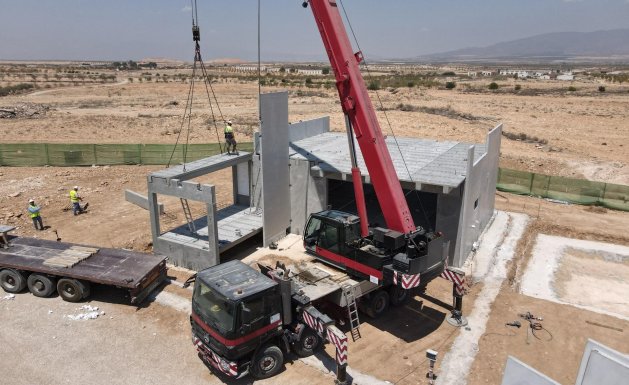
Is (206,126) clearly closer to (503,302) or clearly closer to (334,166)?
(334,166)

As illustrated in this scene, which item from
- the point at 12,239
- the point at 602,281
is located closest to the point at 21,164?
the point at 12,239

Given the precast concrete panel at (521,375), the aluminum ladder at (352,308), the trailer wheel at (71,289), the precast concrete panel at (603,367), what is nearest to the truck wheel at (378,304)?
the aluminum ladder at (352,308)

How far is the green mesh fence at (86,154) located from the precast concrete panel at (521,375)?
81.4ft

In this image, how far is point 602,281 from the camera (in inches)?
605

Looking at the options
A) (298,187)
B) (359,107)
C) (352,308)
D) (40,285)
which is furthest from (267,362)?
(298,187)

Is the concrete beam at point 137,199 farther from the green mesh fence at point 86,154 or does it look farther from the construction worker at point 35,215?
the green mesh fence at point 86,154

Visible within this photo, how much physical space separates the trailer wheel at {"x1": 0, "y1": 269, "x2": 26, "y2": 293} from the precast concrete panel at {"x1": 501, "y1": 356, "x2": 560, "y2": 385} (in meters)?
13.6

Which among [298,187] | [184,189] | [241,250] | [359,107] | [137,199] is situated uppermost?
[359,107]

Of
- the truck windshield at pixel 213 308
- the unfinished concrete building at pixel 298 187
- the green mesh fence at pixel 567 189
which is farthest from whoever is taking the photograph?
the green mesh fence at pixel 567 189

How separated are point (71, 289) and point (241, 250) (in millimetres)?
5635

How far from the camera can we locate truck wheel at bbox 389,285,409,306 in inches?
526

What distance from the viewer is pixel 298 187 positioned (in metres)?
17.8

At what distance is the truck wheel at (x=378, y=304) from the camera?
12.7 metres

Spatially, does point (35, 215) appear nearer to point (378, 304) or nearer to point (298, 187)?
point (298, 187)
